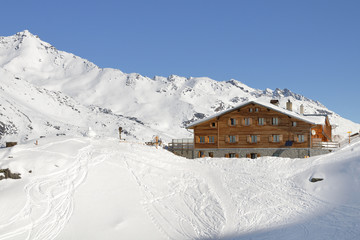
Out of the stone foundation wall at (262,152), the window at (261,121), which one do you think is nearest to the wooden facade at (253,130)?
the window at (261,121)

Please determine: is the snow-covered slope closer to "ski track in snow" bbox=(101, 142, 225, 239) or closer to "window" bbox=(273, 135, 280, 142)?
"window" bbox=(273, 135, 280, 142)

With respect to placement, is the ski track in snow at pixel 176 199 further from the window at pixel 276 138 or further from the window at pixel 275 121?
the window at pixel 275 121

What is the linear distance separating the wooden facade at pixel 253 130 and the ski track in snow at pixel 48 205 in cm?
2250

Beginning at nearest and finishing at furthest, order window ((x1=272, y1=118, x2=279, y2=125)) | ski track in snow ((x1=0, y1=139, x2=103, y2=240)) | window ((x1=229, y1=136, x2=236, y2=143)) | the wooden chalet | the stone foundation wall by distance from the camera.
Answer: ski track in snow ((x1=0, y1=139, x2=103, y2=240)) < the stone foundation wall < the wooden chalet < window ((x1=272, y1=118, x2=279, y2=125)) < window ((x1=229, y1=136, x2=236, y2=143))

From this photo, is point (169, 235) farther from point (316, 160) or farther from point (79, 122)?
point (79, 122)

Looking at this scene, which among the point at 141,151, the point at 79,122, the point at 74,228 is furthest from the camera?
the point at 79,122

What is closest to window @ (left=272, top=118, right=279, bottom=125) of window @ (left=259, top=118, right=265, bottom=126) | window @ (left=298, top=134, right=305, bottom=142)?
window @ (left=259, top=118, right=265, bottom=126)

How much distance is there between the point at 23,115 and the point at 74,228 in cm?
13424

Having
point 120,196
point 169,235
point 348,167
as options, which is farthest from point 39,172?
point 348,167

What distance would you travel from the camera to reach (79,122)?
177125mm

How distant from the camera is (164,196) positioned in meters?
32.8

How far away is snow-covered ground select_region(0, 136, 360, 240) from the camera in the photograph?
27234 millimetres

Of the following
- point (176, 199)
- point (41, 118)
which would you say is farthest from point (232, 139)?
point (41, 118)

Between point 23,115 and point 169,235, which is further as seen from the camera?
point 23,115
